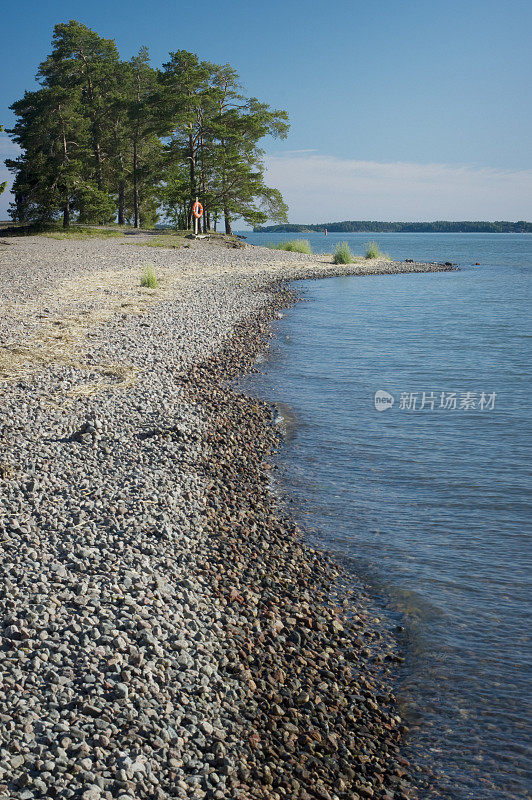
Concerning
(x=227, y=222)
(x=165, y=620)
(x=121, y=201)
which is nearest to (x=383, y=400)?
(x=165, y=620)

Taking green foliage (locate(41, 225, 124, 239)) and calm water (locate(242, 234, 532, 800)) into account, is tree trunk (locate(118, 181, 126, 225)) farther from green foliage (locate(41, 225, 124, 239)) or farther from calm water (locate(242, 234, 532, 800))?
calm water (locate(242, 234, 532, 800))

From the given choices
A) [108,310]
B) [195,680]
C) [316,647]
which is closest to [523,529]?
[316,647]

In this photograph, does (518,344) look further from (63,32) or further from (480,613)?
(63,32)

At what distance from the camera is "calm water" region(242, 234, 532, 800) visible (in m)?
5.03

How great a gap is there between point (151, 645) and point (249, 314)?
17.5 metres

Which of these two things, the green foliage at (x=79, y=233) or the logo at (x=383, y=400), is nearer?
the logo at (x=383, y=400)

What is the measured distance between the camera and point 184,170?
52.8m

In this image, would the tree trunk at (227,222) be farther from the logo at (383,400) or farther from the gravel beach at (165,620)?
the gravel beach at (165,620)

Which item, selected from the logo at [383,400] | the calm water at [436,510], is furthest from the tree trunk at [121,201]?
the logo at [383,400]

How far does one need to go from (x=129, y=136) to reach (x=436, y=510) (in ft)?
161

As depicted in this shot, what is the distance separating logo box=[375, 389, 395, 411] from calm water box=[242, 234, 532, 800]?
190mm

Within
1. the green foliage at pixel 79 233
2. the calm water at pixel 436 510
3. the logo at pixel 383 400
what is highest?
the green foliage at pixel 79 233

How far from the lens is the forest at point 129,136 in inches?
1683

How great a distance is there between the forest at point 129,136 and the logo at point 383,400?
35245 mm
